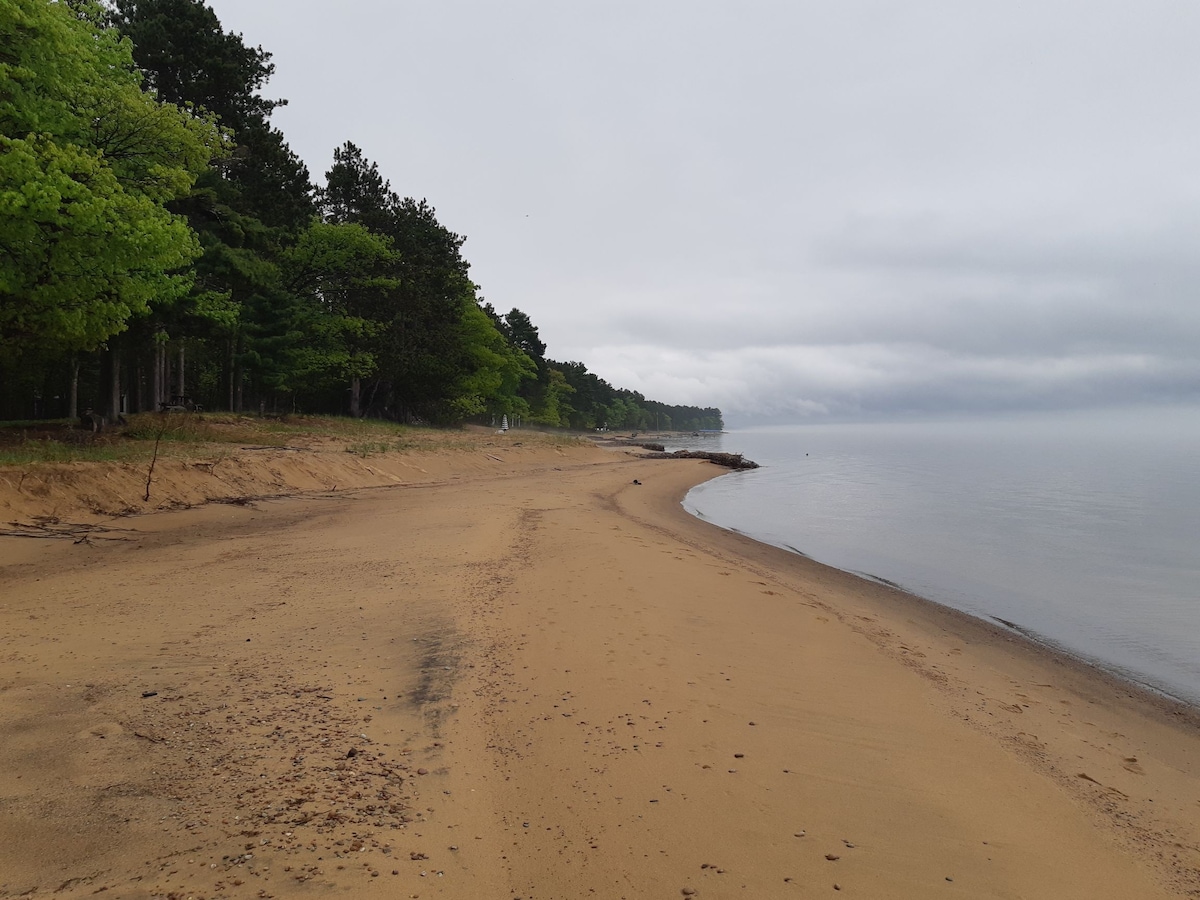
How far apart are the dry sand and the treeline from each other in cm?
573

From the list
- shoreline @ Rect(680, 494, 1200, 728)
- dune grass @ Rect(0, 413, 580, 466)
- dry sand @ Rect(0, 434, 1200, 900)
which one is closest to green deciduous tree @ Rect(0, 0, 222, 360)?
dune grass @ Rect(0, 413, 580, 466)

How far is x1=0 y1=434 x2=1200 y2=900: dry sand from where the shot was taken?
2828 millimetres

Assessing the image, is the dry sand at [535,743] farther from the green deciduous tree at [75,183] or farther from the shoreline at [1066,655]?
the green deciduous tree at [75,183]

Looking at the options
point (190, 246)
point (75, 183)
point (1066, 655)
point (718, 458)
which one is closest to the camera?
point (1066, 655)

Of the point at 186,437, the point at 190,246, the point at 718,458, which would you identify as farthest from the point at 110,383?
the point at 718,458

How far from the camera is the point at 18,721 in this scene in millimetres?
3719

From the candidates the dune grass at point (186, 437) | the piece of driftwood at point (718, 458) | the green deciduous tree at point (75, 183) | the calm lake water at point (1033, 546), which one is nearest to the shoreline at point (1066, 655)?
the calm lake water at point (1033, 546)

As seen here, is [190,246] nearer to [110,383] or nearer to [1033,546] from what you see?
[110,383]

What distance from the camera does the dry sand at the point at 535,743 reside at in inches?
111

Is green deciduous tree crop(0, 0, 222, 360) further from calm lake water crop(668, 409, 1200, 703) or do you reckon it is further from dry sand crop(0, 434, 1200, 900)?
calm lake water crop(668, 409, 1200, 703)

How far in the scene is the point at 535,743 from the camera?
395 cm

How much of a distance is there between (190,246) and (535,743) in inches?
557

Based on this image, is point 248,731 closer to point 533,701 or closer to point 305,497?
point 533,701

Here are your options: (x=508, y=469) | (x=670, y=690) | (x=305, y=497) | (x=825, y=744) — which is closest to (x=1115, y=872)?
(x=825, y=744)
